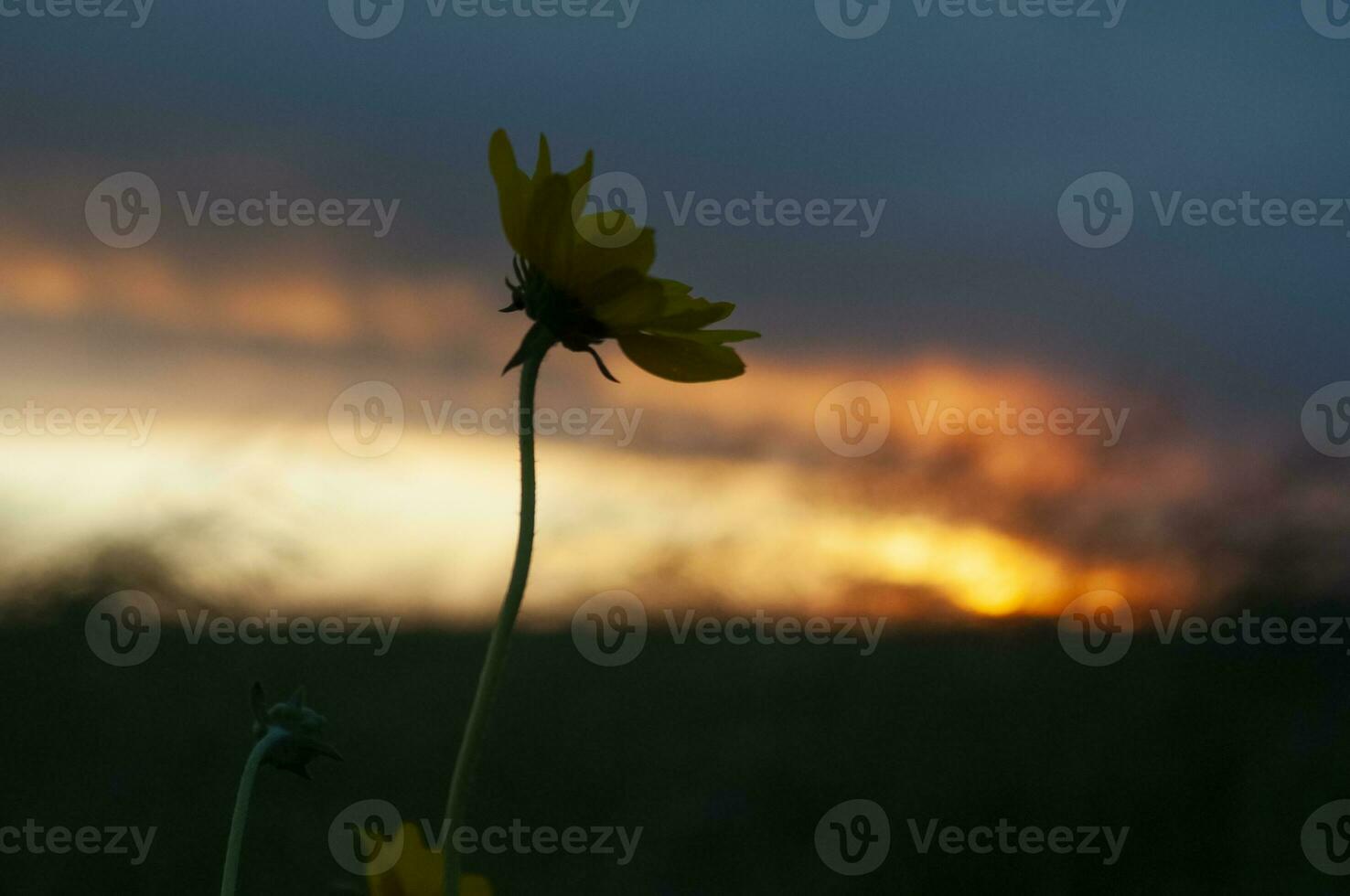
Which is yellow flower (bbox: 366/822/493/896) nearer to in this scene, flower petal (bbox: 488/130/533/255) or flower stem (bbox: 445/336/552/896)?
flower stem (bbox: 445/336/552/896)

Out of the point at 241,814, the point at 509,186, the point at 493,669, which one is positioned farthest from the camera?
the point at 509,186

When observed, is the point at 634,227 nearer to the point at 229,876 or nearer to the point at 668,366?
the point at 668,366

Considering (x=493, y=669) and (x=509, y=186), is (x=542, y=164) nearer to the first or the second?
(x=509, y=186)

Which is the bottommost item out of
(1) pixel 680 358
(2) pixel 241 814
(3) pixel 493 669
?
(2) pixel 241 814

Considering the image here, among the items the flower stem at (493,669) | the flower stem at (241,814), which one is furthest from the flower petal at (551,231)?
the flower stem at (241,814)

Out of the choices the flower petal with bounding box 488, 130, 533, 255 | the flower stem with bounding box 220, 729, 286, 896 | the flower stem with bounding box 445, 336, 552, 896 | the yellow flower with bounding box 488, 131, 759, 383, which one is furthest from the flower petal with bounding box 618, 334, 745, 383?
the flower stem with bounding box 220, 729, 286, 896

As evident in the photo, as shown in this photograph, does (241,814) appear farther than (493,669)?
Yes

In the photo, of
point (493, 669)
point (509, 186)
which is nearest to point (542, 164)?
point (509, 186)
